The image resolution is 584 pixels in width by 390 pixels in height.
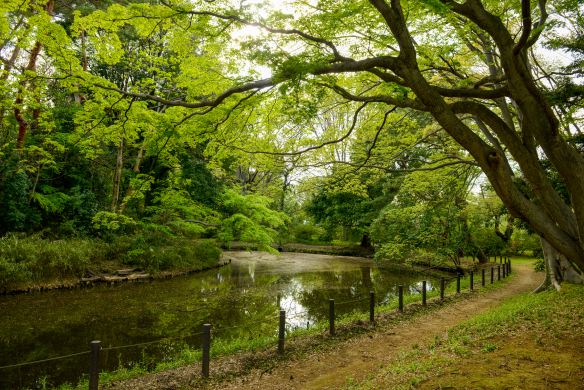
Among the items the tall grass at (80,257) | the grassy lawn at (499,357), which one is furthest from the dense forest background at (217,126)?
the grassy lawn at (499,357)

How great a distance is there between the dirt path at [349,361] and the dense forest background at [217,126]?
3.39 meters

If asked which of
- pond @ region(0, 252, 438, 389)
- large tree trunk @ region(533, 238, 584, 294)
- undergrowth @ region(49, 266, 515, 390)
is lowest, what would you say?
pond @ region(0, 252, 438, 389)

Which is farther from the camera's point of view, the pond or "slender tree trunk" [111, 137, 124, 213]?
"slender tree trunk" [111, 137, 124, 213]

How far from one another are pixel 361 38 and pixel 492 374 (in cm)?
646

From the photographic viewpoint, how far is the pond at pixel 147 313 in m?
6.51

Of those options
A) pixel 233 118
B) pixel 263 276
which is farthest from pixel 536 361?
pixel 263 276

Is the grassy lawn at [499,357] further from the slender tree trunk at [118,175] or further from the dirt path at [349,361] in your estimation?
the slender tree trunk at [118,175]

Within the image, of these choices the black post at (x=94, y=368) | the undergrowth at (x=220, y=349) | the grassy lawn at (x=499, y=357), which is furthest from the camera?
the undergrowth at (x=220, y=349)

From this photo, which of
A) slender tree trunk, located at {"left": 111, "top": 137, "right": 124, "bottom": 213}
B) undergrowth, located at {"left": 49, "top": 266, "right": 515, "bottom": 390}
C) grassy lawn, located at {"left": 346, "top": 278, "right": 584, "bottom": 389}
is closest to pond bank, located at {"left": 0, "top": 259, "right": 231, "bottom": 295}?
slender tree trunk, located at {"left": 111, "top": 137, "right": 124, "bottom": 213}

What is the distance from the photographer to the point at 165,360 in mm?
6480

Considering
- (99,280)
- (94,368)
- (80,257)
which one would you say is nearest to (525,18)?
(94,368)

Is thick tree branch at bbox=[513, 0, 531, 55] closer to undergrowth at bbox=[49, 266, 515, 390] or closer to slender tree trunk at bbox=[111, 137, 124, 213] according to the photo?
undergrowth at bbox=[49, 266, 515, 390]

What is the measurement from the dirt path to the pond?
125 cm

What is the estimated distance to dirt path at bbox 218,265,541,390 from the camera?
5082mm
